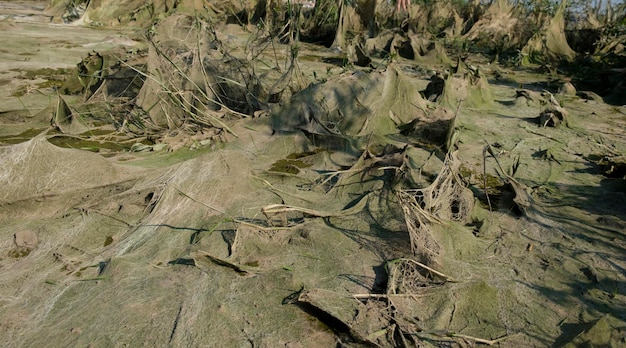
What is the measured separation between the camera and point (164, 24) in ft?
21.1

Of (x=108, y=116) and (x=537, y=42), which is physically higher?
(x=537, y=42)

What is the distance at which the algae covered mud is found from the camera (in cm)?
235

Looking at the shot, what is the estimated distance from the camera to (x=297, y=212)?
3236mm

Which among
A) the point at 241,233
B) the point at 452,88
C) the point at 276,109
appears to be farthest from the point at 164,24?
the point at 241,233

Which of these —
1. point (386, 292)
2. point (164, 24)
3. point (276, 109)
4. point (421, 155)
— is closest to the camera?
point (386, 292)

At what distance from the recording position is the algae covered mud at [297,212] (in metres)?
2.35

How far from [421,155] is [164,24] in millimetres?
3996

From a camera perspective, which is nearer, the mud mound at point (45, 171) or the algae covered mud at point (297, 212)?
the algae covered mud at point (297, 212)

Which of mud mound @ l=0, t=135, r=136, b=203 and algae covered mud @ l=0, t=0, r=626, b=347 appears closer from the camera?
algae covered mud @ l=0, t=0, r=626, b=347

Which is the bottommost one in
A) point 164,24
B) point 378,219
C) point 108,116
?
point 108,116

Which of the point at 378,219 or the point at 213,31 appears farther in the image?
the point at 213,31

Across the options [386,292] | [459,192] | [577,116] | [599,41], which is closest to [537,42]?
[599,41]

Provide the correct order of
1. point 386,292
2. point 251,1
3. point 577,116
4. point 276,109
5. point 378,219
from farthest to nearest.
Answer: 1. point 251,1
2. point 577,116
3. point 276,109
4. point 378,219
5. point 386,292

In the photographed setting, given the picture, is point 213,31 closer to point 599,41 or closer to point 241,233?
point 241,233
